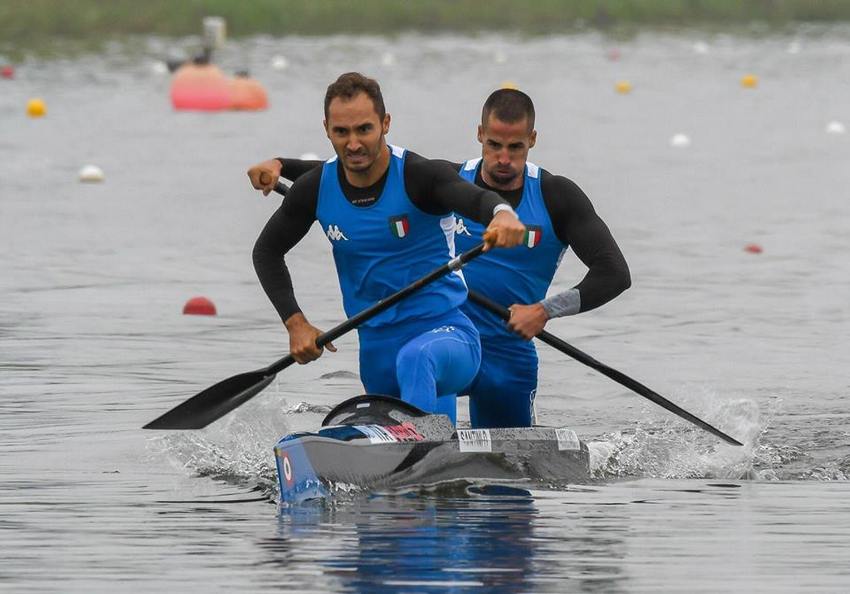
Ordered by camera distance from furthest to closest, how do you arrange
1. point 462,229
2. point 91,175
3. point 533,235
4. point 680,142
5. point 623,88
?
point 623,88 < point 680,142 < point 91,175 < point 462,229 < point 533,235

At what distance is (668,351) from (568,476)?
4.34 meters

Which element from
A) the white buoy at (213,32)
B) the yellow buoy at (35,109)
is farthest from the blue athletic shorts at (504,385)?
the white buoy at (213,32)

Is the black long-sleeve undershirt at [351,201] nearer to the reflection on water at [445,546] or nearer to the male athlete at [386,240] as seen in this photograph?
the male athlete at [386,240]

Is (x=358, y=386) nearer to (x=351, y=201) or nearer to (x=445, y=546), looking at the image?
(x=351, y=201)

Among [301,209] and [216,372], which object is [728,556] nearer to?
[301,209]

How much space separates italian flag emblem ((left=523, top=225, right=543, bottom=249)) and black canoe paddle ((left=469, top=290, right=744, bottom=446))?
11.6 inches

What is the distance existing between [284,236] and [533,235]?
42.0 inches

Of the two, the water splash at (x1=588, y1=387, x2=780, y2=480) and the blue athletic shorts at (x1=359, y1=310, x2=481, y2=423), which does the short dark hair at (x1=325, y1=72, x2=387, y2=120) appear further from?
the water splash at (x1=588, y1=387, x2=780, y2=480)

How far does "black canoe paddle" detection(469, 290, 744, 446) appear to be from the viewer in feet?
27.9

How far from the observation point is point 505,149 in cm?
855

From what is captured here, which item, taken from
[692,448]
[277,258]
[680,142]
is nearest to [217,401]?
[277,258]

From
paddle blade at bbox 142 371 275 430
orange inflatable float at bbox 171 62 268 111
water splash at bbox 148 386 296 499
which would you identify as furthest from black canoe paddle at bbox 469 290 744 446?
orange inflatable float at bbox 171 62 268 111

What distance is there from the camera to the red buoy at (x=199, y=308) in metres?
13.9

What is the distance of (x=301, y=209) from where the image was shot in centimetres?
825
